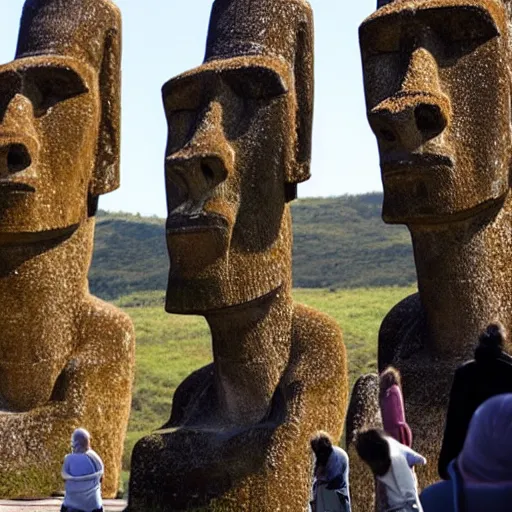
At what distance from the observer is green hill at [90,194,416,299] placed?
50.1m

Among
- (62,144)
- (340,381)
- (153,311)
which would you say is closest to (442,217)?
(340,381)

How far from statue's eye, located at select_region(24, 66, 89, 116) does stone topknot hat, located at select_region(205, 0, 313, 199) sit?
4.51 feet

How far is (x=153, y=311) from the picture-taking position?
42.4 metres

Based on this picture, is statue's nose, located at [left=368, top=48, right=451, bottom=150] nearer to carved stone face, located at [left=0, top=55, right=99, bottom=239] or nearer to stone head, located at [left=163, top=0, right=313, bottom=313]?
stone head, located at [left=163, top=0, right=313, bottom=313]

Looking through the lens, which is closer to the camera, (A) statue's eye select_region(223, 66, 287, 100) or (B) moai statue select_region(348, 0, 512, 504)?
(B) moai statue select_region(348, 0, 512, 504)

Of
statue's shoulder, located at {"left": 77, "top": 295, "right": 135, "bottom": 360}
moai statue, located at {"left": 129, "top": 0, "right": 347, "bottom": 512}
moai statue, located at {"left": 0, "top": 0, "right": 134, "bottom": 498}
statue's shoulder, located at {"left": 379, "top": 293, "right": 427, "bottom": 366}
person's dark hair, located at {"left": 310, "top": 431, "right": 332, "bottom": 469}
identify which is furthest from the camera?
statue's shoulder, located at {"left": 77, "top": 295, "right": 135, "bottom": 360}

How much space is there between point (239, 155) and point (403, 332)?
177 centimetres

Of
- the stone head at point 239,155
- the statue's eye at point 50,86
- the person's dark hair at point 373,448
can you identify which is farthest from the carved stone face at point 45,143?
the person's dark hair at point 373,448

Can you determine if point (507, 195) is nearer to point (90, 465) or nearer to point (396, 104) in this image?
point (396, 104)

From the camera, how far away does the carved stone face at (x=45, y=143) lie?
13086mm

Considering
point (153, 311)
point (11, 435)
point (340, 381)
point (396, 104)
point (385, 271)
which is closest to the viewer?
point (396, 104)

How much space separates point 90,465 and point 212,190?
2232 mm

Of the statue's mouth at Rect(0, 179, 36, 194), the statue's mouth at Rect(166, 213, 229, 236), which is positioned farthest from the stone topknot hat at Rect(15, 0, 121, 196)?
the statue's mouth at Rect(166, 213, 229, 236)

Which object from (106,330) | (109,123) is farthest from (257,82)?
(106,330)
